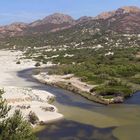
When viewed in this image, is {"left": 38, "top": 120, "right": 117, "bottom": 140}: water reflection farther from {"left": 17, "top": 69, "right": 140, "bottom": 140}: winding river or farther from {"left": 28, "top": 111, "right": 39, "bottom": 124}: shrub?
{"left": 28, "top": 111, "right": 39, "bottom": 124}: shrub

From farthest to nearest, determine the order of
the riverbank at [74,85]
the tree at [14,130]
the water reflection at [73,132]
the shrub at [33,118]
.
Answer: the riverbank at [74,85], the shrub at [33,118], the water reflection at [73,132], the tree at [14,130]

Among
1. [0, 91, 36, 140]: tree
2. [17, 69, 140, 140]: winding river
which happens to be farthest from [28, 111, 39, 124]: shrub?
[0, 91, 36, 140]: tree

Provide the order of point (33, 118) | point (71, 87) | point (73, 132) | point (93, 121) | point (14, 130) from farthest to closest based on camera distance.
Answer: point (71, 87) → point (93, 121) → point (33, 118) → point (73, 132) → point (14, 130)

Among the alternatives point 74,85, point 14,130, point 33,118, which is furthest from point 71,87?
point 14,130

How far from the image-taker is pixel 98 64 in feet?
361

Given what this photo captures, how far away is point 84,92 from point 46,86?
1167 centimetres

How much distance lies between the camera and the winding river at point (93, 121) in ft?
138

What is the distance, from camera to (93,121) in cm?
4888

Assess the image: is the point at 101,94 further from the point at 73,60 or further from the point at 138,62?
the point at 73,60

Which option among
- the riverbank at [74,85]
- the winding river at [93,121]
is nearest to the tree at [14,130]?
the winding river at [93,121]

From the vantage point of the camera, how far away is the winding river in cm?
4216

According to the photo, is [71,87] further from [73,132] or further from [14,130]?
[14,130]

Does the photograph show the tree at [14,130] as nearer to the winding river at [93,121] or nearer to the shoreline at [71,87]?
the winding river at [93,121]

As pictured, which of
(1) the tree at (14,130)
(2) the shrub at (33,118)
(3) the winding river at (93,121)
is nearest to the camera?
(1) the tree at (14,130)
